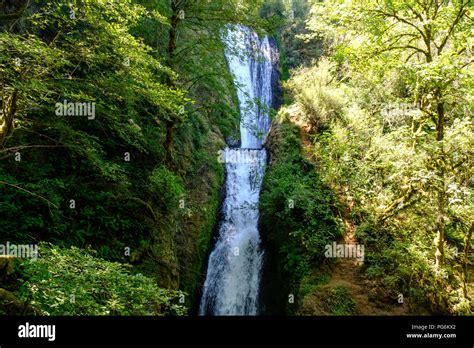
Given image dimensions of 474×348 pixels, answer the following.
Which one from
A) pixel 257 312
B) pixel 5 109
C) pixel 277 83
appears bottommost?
pixel 257 312

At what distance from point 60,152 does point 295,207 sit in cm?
726

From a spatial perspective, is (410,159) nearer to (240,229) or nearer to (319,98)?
(319,98)

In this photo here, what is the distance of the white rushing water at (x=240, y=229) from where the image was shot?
9.95m

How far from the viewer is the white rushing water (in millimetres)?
9945

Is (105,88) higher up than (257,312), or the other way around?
(105,88)

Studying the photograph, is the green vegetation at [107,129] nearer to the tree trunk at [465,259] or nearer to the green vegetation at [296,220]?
the green vegetation at [296,220]

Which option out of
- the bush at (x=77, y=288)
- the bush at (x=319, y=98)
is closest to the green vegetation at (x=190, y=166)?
the bush at (x=77, y=288)

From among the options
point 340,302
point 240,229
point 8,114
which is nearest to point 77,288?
point 8,114

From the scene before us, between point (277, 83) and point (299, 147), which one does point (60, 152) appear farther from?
point (277, 83)

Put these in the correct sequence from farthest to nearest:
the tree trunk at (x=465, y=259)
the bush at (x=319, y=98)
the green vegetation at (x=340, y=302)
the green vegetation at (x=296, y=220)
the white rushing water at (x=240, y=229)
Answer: the bush at (x=319, y=98) < the white rushing water at (x=240, y=229) < the green vegetation at (x=296, y=220) < the green vegetation at (x=340, y=302) < the tree trunk at (x=465, y=259)

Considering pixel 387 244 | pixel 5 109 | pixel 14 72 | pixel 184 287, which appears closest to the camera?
pixel 14 72

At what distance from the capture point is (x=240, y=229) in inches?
518

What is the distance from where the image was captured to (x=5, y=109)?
4777 mm

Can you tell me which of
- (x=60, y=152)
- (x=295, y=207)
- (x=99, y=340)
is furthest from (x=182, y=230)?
(x=99, y=340)
